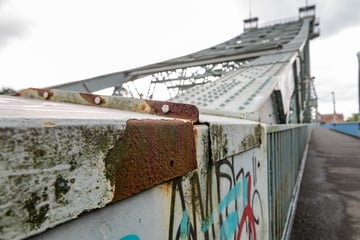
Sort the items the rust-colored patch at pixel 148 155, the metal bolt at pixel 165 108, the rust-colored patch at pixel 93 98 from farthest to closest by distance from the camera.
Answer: the rust-colored patch at pixel 93 98, the metal bolt at pixel 165 108, the rust-colored patch at pixel 148 155

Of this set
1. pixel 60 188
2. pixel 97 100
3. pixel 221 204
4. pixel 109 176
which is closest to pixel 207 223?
pixel 221 204

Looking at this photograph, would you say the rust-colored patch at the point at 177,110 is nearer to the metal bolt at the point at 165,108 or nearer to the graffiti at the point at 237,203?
the metal bolt at the point at 165,108

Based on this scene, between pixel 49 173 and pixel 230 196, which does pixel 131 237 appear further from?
pixel 230 196

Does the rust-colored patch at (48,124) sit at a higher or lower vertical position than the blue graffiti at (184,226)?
higher

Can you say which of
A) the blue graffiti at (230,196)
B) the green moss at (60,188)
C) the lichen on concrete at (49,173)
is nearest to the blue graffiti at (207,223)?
the blue graffiti at (230,196)

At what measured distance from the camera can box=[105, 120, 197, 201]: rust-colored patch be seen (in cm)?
70

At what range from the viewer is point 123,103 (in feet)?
4.99

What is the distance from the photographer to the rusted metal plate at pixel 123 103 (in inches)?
47.0

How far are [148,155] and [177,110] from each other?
18.4 inches

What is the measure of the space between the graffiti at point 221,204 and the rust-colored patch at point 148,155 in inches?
4.0

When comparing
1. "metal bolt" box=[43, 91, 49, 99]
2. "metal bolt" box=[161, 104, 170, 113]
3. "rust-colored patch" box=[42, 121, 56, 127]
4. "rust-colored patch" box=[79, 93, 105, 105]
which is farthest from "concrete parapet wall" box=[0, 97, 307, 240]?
"metal bolt" box=[43, 91, 49, 99]

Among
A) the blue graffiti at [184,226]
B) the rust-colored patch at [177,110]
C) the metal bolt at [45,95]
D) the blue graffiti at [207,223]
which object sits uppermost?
the metal bolt at [45,95]

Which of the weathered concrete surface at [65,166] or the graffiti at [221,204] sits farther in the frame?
the graffiti at [221,204]

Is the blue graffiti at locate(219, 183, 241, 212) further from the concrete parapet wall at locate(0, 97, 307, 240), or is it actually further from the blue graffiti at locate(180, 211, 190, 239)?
the blue graffiti at locate(180, 211, 190, 239)
